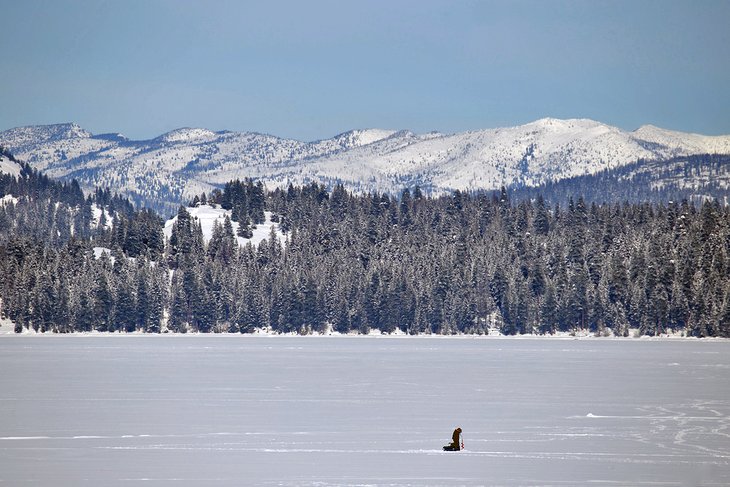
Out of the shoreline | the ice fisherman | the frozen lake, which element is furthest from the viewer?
the shoreline

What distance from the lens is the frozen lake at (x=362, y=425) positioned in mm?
37594

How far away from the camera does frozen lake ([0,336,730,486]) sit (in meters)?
37.6

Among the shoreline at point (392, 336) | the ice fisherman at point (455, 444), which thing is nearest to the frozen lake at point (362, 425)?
the ice fisherman at point (455, 444)

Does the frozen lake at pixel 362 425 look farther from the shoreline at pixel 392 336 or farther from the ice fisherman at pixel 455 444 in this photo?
the shoreline at pixel 392 336

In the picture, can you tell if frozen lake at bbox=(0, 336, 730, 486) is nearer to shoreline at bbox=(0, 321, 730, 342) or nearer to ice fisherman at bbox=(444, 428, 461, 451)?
ice fisherman at bbox=(444, 428, 461, 451)

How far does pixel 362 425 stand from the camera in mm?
50156

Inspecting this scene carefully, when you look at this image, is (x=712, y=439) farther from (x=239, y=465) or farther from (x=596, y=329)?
(x=596, y=329)

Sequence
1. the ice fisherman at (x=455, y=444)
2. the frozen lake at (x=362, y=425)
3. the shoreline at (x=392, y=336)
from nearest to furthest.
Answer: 1. the frozen lake at (x=362, y=425)
2. the ice fisherman at (x=455, y=444)
3. the shoreline at (x=392, y=336)

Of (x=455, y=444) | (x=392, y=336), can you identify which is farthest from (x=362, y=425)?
Result: (x=392, y=336)

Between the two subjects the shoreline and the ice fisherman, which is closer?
the ice fisherman

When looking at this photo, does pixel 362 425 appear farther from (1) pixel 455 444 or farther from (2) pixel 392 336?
(2) pixel 392 336

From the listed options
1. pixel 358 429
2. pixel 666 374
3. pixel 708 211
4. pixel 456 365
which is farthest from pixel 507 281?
pixel 358 429

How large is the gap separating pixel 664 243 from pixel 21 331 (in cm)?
11373

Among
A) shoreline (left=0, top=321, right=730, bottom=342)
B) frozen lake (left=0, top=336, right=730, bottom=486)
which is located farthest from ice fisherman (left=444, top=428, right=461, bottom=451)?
shoreline (left=0, top=321, right=730, bottom=342)
